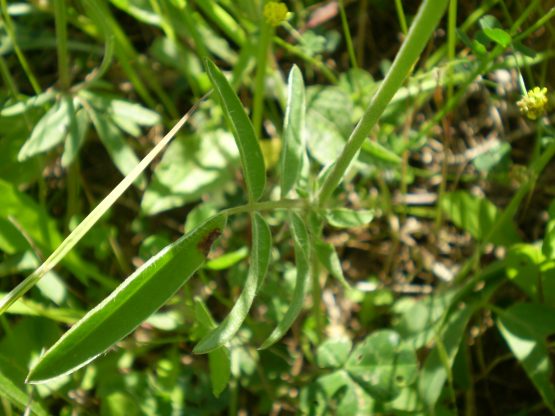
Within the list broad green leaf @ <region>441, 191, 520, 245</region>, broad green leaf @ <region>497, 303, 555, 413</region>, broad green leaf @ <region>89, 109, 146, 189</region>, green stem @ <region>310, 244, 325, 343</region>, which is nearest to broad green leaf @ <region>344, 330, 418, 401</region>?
green stem @ <region>310, 244, 325, 343</region>

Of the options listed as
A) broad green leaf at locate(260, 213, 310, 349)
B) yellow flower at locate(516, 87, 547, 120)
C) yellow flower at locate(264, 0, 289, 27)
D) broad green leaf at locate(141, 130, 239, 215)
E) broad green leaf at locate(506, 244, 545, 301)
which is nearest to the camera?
broad green leaf at locate(260, 213, 310, 349)

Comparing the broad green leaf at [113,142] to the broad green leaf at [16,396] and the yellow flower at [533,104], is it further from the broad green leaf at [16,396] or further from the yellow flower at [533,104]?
the yellow flower at [533,104]

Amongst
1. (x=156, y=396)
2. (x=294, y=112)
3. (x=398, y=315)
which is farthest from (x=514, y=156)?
(x=156, y=396)

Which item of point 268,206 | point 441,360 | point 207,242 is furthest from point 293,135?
point 441,360

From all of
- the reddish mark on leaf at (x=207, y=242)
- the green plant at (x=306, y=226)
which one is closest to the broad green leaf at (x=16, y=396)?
the green plant at (x=306, y=226)

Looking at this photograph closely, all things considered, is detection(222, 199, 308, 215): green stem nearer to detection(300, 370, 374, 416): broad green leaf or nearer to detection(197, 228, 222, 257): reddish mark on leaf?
detection(197, 228, 222, 257): reddish mark on leaf

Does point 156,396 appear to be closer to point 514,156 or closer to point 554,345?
point 554,345

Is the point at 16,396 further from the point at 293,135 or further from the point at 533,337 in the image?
the point at 533,337

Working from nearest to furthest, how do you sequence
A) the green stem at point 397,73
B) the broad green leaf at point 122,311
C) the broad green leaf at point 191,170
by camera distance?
the green stem at point 397,73
the broad green leaf at point 122,311
the broad green leaf at point 191,170
